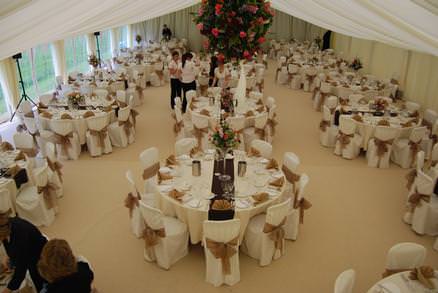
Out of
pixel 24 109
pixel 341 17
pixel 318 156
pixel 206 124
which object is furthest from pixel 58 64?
pixel 341 17

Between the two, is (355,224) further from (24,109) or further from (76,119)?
(24,109)

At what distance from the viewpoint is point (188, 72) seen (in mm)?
9898

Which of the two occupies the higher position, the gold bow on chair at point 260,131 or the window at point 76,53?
the window at point 76,53

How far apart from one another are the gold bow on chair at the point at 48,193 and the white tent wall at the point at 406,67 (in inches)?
342

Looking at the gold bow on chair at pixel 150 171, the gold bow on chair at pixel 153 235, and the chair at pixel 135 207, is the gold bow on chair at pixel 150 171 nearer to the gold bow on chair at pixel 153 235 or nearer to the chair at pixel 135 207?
the chair at pixel 135 207

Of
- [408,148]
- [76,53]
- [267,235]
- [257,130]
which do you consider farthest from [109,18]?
[76,53]

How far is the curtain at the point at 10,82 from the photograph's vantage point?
→ 33.4 feet

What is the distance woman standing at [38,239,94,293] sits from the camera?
3.17m

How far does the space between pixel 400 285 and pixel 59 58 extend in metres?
12.5

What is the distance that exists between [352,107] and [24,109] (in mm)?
7273

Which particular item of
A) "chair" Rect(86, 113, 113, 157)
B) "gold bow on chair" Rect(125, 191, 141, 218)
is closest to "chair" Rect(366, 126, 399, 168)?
"gold bow on chair" Rect(125, 191, 141, 218)

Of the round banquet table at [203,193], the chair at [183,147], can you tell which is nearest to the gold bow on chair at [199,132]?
the chair at [183,147]

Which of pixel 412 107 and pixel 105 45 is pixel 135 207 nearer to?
pixel 412 107

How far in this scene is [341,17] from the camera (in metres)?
2.93
